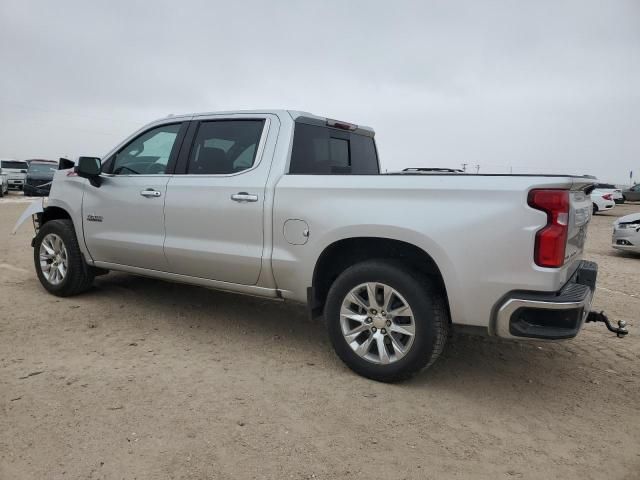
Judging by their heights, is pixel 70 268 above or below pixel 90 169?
below

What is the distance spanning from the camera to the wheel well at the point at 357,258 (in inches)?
136

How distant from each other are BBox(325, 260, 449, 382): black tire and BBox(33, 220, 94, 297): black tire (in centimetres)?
305

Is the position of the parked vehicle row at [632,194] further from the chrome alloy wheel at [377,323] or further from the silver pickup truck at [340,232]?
the chrome alloy wheel at [377,323]

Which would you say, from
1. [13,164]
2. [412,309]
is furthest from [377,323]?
[13,164]

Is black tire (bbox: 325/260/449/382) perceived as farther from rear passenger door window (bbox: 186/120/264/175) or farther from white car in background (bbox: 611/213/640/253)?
white car in background (bbox: 611/213/640/253)

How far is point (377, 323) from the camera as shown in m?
3.44

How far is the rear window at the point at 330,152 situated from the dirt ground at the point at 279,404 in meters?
1.49

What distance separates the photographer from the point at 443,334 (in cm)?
329

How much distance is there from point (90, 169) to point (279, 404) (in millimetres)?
3039

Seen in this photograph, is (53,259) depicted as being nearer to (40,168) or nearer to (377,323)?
(377,323)

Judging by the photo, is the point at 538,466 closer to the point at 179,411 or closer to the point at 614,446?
the point at 614,446

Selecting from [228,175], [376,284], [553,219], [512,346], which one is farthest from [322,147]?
[512,346]

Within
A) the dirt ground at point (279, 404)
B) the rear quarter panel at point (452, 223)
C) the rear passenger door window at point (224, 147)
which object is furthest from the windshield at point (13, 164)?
the rear quarter panel at point (452, 223)

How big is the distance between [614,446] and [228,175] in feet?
10.4
